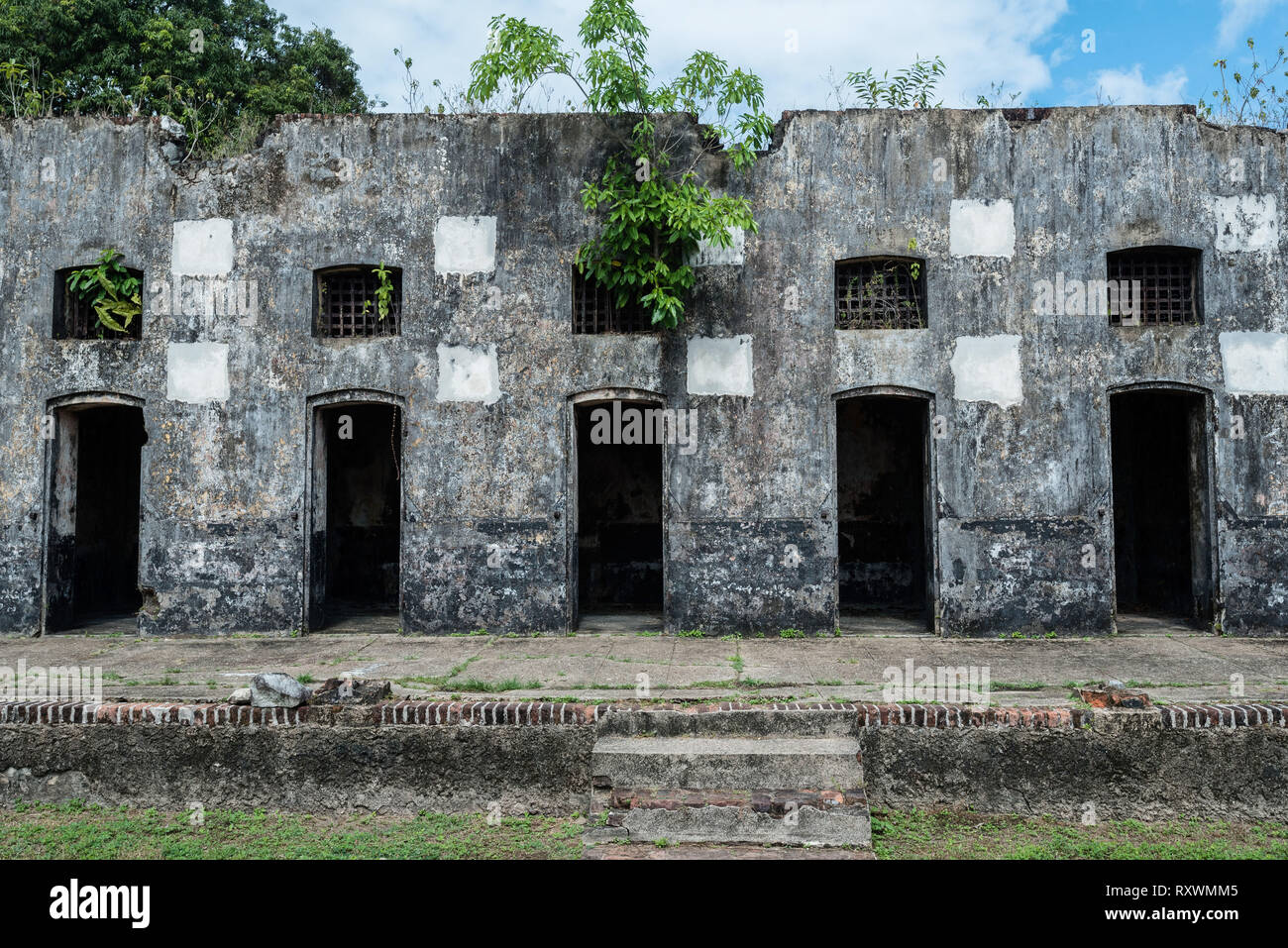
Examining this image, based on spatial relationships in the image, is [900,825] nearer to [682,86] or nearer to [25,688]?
[25,688]

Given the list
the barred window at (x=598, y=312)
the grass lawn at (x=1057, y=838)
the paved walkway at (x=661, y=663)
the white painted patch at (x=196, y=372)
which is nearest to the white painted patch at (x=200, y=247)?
the white painted patch at (x=196, y=372)

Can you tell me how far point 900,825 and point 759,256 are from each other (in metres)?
6.29

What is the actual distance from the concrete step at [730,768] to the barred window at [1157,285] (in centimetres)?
684

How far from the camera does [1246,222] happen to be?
9625mm

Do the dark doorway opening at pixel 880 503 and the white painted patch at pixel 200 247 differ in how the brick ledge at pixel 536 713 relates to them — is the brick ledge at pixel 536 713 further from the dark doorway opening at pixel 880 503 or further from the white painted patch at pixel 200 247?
the dark doorway opening at pixel 880 503

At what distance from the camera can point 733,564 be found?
31.3 ft

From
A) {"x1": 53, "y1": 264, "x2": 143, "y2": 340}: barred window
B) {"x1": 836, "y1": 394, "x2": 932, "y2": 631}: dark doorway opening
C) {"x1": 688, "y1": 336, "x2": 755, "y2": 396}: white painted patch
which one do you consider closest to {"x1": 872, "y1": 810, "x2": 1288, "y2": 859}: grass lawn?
{"x1": 688, "y1": 336, "x2": 755, "y2": 396}: white painted patch

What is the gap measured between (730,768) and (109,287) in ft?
30.0

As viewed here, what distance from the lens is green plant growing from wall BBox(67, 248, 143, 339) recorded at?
1005cm

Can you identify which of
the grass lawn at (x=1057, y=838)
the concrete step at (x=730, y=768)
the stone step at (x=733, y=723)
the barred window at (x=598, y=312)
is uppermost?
the barred window at (x=598, y=312)

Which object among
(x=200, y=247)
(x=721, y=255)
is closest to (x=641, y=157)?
(x=721, y=255)

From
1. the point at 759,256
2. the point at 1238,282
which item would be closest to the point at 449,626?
the point at 759,256

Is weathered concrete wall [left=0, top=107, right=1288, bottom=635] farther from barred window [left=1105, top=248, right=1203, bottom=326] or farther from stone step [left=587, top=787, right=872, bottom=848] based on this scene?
stone step [left=587, top=787, right=872, bottom=848]

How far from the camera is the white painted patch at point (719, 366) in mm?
9695
